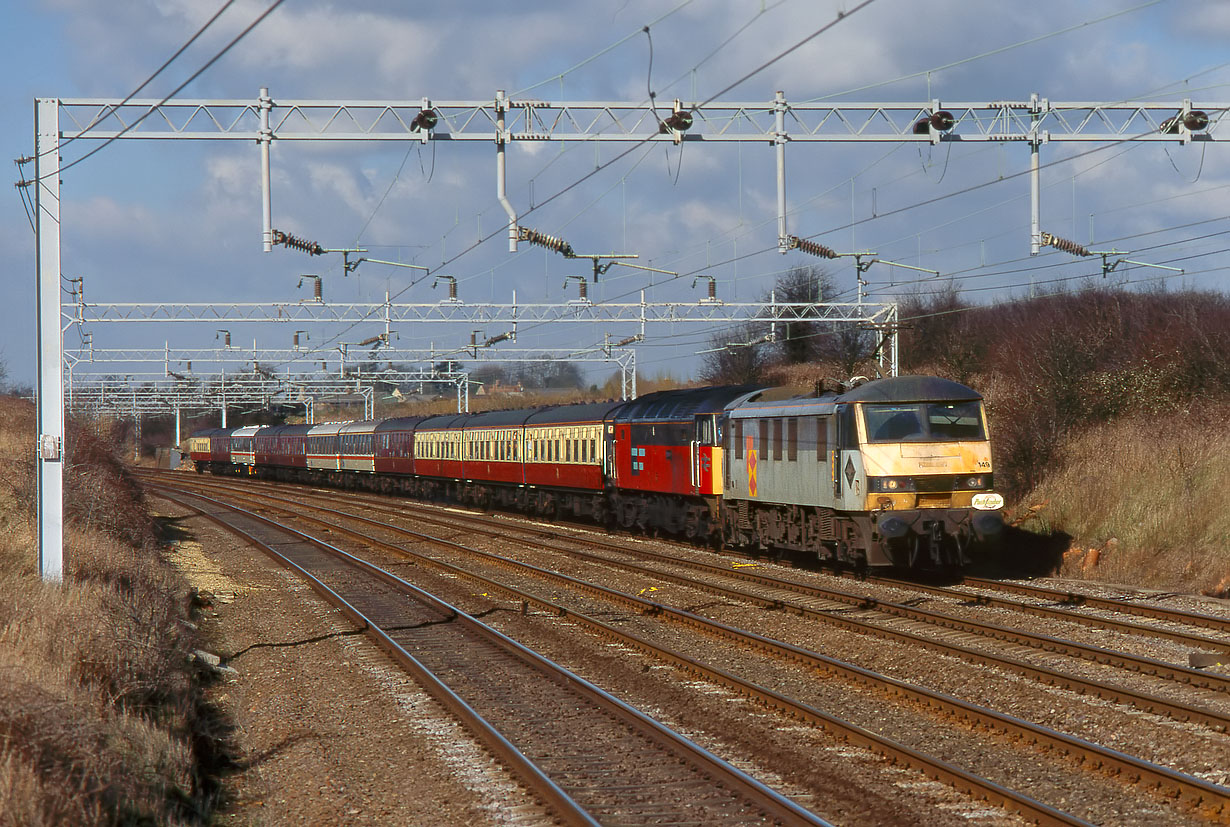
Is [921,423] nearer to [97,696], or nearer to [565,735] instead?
[565,735]

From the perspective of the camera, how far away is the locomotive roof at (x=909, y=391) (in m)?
18.1

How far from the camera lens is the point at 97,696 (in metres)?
9.25

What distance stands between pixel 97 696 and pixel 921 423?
12.4m

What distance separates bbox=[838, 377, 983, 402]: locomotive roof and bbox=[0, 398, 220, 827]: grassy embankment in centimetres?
1003

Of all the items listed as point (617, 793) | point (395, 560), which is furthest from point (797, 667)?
point (395, 560)

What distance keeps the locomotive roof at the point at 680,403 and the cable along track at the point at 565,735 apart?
9.87 m

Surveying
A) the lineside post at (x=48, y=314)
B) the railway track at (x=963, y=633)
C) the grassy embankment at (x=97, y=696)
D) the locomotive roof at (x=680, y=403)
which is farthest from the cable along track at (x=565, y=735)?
the locomotive roof at (x=680, y=403)

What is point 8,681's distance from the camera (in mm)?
7711

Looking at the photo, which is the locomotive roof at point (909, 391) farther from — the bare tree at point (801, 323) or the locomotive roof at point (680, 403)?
the bare tree at point (801, 323)

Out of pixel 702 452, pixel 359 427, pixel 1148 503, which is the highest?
pixel 359 427

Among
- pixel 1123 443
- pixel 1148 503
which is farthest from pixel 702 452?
pixel 1148 503

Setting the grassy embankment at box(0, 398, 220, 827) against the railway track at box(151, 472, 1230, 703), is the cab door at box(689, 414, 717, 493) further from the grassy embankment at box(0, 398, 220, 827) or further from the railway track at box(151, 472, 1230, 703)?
the grassy embankment at box(0, 398, 220, 827)

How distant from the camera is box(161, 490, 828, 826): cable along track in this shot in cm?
754

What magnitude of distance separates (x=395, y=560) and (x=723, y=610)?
32.8 feet
